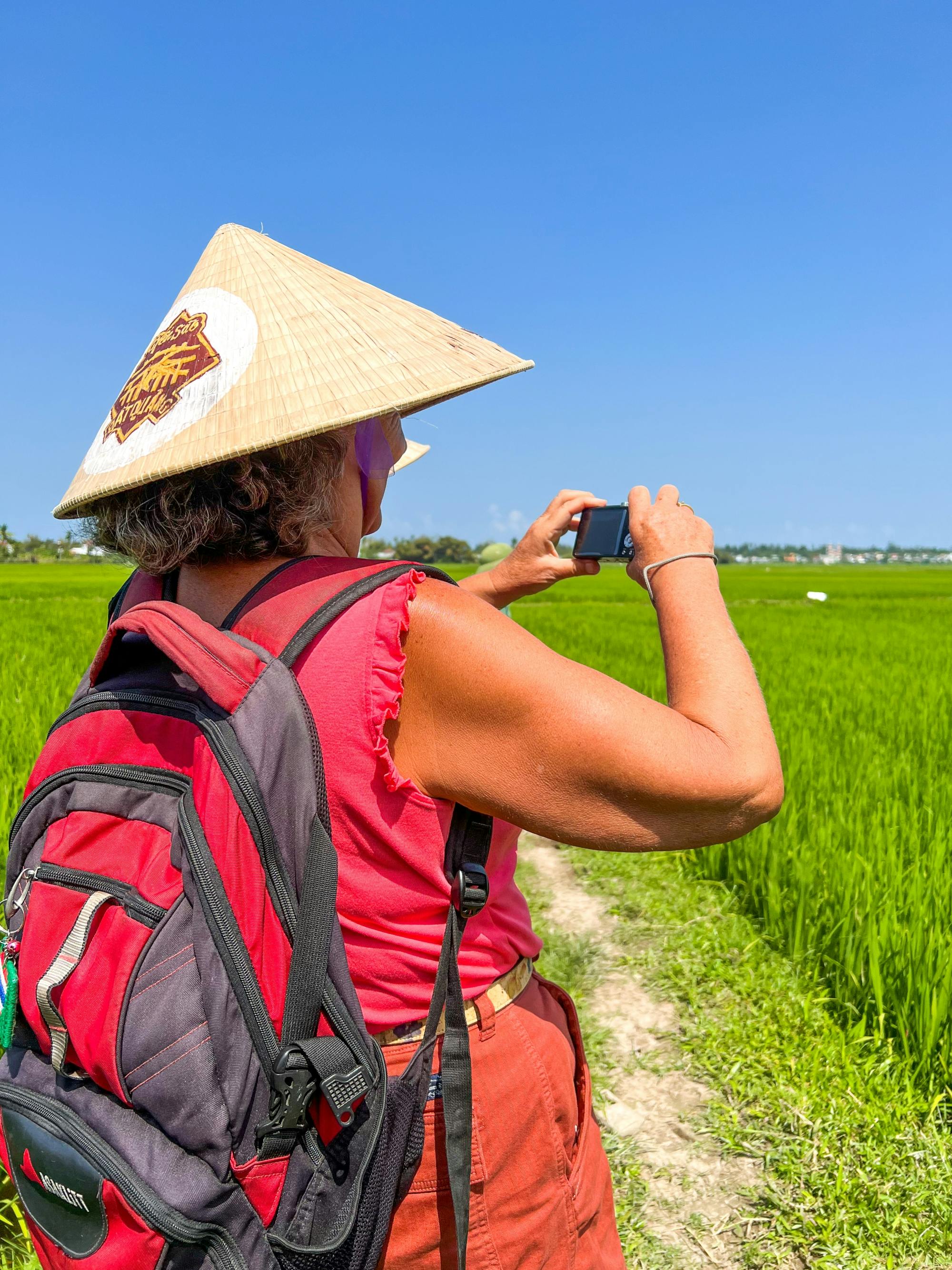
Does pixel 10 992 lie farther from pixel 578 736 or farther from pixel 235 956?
pixel 578 736

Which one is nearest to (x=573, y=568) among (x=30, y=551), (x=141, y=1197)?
(x=141, y=1197)

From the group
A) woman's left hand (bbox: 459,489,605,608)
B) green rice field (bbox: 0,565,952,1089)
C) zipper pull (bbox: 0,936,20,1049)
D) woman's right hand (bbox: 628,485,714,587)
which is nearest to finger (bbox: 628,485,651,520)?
woman's right hand (bbox: 628,485,714,587)

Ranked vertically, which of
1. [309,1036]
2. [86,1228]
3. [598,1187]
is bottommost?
[598,1187]

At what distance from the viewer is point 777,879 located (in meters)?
3.54

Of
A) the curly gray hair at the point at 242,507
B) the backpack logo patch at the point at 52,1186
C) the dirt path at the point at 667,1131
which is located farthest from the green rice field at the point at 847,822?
the curly gray hair at the point at 242,507

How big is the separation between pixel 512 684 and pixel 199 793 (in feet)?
1.06

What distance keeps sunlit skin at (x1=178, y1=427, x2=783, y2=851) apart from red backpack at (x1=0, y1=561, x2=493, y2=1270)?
0.11 m

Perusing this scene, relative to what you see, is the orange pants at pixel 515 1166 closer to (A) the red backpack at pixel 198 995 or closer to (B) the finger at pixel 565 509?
(A) the red backpack at pixel 198 995

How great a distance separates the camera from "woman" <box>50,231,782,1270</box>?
86cm

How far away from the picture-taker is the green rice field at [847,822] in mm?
2605

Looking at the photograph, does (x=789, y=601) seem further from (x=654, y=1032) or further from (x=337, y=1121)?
(x=337, y=1121)

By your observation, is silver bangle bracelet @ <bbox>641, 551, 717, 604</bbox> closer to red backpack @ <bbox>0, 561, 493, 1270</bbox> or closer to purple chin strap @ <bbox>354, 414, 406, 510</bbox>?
red backpack @ <bbox>0, 561, 493, 1270</bbox>

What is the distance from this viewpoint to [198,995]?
0.81 metres

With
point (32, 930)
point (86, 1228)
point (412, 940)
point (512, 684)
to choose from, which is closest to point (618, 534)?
point (512, 684)
